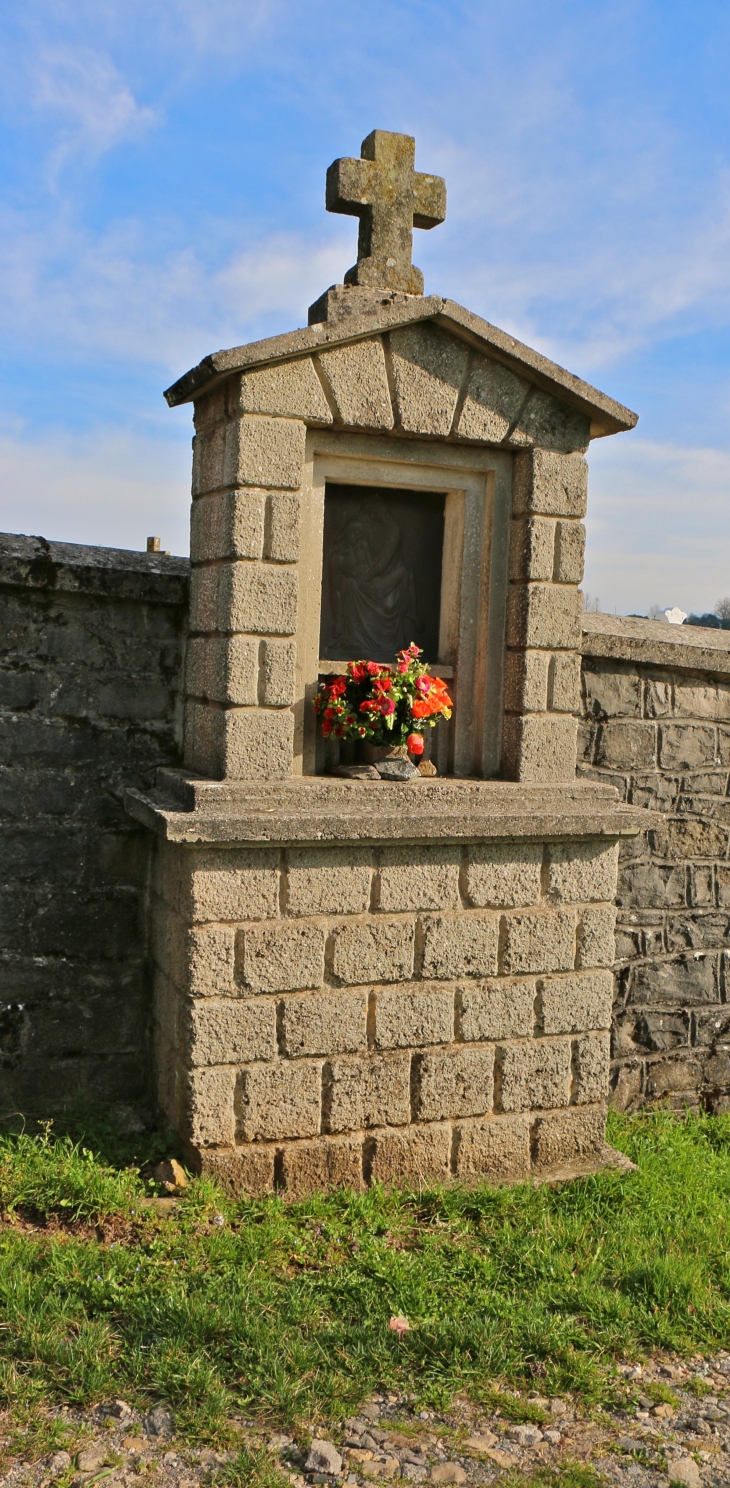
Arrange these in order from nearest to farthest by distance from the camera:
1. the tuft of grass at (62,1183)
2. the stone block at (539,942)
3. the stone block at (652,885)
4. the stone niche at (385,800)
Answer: the tuft of grass at (62,1183) → the stone niche at (385,800) → the stone block at (539,942) → the stone block at (652,885)

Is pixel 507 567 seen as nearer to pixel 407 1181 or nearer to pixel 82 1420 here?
pixel 407 1181

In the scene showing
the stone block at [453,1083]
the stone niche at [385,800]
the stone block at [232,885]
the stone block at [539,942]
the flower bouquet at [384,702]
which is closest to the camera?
the stone block at [232,885]

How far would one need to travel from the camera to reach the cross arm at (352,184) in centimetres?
443

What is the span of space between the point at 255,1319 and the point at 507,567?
294cm

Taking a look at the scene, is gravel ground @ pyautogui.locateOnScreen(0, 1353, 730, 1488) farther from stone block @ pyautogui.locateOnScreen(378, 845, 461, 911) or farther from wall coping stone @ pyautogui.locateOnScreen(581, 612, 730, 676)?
wall coping stone @ pyautogui.locateOnScreen(581, 612, 730, 676)

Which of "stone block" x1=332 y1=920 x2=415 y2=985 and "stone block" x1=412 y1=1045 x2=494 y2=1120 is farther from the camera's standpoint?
"stone block" x1=412 y1=1045 x2=494 y2=1120

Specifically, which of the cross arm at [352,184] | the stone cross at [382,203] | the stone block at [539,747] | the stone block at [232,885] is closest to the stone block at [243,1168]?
the stone block at [232,885]

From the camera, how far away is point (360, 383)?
14.1 ft

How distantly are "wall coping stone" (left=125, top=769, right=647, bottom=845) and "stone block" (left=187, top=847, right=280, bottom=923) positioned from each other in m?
0.13

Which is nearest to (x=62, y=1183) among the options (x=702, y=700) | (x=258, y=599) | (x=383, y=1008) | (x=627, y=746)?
A: (x=383, y=1008)

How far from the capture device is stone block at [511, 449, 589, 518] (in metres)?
4.61

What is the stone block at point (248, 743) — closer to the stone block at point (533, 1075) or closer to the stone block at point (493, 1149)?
the stone block at point (533, 1075)

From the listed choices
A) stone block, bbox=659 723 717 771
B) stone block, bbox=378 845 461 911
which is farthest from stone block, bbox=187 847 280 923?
stone block, bbox=659 723 717 771

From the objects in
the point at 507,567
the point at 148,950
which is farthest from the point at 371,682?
the point at 148,950
